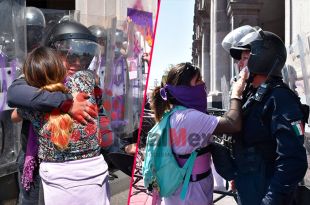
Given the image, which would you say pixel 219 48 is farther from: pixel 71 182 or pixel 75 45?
pixel 71 182

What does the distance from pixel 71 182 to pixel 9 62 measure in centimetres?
188

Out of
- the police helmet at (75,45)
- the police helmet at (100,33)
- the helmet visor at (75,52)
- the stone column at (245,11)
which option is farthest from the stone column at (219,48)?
the helmet visor at (75,52)

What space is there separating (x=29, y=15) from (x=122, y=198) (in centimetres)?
238

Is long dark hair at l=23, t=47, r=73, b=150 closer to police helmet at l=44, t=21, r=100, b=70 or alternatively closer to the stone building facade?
police helmet at l=44, t=21, r=100, b=70

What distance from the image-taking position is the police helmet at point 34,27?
4379mm

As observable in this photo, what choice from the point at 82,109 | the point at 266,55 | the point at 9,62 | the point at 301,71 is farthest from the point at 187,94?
the point at 9,62

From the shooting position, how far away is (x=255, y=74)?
230cm

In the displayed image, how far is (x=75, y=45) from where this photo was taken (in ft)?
9.57

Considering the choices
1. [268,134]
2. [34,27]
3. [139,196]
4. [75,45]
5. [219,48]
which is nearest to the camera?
[268,134]

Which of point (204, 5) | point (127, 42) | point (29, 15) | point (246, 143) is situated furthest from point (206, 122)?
point (204, 5)

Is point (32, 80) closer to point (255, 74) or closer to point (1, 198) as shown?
point (255, 74)

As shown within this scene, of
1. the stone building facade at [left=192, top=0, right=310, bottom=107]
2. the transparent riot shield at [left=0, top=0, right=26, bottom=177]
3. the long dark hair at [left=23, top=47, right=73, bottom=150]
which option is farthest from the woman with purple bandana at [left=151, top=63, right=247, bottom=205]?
the stone building facade at [left=192, top=0, right=310, bottom=107]

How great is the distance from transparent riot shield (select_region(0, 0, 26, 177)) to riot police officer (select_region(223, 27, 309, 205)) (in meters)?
2.22

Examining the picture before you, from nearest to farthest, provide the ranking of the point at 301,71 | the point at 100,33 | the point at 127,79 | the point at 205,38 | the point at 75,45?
the point at 75,45 → the point at 301,71 → the point at 127,79 → the point at 100,33 → the point at 205,38
